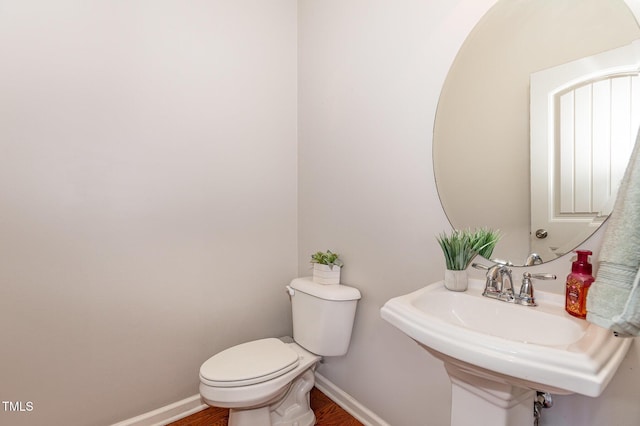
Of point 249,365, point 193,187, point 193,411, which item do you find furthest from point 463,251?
point 193,411

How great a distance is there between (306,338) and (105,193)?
1.20m

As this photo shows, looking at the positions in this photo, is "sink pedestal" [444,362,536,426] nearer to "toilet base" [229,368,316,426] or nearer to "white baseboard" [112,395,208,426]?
"toilet base" [229,368,316,426]

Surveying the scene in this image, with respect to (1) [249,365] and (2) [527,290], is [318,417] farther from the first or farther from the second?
(2) [527,290]

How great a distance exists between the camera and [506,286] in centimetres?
94

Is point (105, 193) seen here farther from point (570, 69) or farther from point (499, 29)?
point (570, 69)

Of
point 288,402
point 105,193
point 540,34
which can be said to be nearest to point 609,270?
point 540,34

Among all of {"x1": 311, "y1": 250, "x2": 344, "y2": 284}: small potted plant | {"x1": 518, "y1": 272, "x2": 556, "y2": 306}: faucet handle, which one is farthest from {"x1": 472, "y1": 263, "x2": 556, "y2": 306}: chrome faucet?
{"x1": 311, "y1": 250, "x2": 344, "y2": 284}: small potted plant

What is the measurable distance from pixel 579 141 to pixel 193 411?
6.75ft

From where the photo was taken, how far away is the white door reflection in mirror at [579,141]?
2.61 ft

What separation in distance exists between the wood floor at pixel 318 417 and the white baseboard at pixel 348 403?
0.02 m

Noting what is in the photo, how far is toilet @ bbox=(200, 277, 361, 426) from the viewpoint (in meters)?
1.25

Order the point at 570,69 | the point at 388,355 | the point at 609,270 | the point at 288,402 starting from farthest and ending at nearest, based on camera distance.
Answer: the point at 288,402 → the point at 388,355 → the point at 570,69 → the point at 609,270

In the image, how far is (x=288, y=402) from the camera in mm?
1503

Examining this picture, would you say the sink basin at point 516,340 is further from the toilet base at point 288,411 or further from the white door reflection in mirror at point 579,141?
the toilet base at point 288,411
